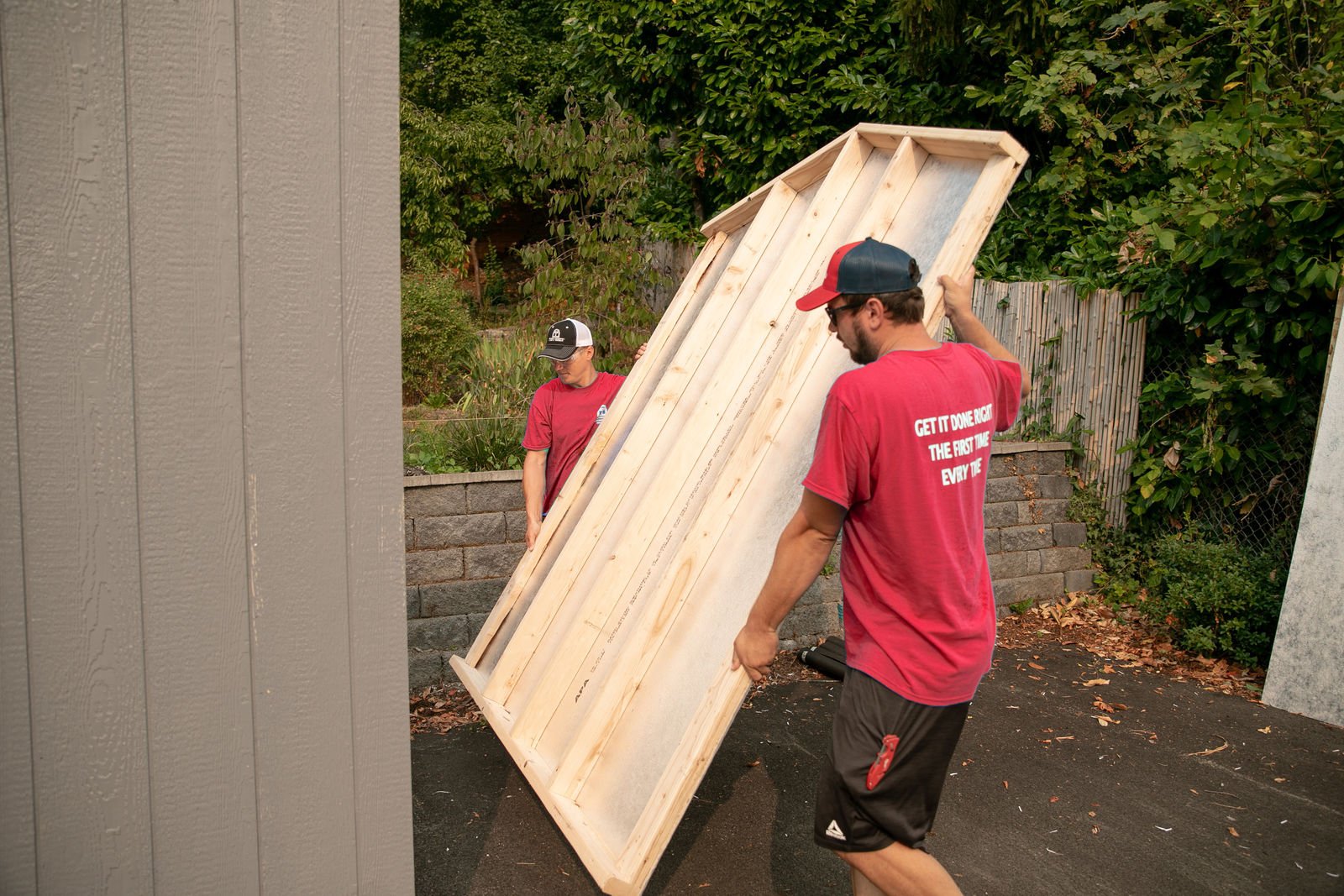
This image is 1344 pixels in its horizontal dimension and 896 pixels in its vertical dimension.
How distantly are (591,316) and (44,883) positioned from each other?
7.02m

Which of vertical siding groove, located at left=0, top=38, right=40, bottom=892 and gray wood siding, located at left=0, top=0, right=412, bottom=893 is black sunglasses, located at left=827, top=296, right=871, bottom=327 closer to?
gray wood siding, located at left=0, top=0, right=412, bottom=893

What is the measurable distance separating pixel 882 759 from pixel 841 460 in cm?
87

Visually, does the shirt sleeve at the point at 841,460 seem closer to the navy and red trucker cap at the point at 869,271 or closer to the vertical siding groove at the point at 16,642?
the navy and red trucker cap at the point at 869,271

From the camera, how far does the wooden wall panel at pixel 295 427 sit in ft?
7.62

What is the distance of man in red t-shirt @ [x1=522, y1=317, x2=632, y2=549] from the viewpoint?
540 cm

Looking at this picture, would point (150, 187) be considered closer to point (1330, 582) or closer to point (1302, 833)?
point (1302, 833)

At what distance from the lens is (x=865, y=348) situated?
10.4 feet

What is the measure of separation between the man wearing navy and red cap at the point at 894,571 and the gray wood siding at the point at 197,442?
117 cm

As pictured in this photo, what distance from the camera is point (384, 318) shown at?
2.46 m

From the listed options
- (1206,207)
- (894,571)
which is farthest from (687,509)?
(1206,207)

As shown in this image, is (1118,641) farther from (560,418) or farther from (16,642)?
(16,642)

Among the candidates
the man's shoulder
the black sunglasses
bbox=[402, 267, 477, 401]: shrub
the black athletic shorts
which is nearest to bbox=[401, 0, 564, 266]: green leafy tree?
bbox=[402, 267, 477, 401]: shrub

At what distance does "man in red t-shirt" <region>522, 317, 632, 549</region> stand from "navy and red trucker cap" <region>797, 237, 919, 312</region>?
2.34 metres

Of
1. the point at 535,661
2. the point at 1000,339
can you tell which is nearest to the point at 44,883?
Answer: the point at 535,661
